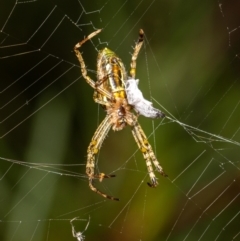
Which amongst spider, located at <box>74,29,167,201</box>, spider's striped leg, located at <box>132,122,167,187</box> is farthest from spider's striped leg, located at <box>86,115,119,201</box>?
spider's striped leg, located at <box>132,122,167,187</box>

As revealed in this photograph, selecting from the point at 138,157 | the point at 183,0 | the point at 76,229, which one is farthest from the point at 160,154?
the point at 183,0

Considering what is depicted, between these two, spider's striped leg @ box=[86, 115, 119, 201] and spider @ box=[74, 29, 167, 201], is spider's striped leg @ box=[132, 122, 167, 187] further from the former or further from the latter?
spider's striped leg @ box=[86, 115, 119, 201]

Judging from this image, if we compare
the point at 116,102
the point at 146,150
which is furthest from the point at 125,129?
the point at 116,102

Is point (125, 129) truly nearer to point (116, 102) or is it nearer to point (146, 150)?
point (146, 150)

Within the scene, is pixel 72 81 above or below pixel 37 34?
below

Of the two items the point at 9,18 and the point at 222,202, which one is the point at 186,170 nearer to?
the point at 222,202

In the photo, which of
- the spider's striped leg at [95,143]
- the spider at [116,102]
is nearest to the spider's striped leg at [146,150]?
the spider at [116,102]

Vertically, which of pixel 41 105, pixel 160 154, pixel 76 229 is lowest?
pixel 76 229
